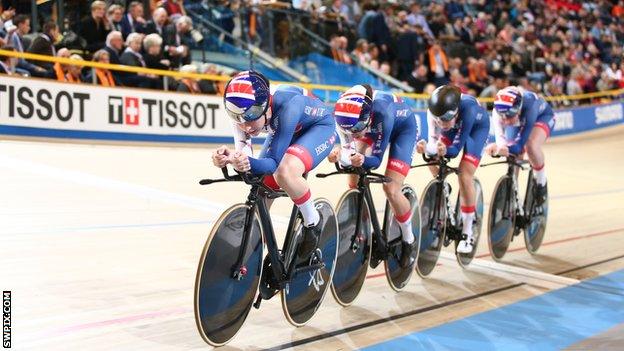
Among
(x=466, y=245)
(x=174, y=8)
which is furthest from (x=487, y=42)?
(x=466, y=245)

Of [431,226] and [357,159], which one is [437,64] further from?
[357,159]

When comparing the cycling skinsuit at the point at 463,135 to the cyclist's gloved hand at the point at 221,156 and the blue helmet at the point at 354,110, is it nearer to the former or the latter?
the blue helmet at the point at 354,110

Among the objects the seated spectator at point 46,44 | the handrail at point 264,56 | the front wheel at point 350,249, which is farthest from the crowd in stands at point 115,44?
the front wheel at point 350,249

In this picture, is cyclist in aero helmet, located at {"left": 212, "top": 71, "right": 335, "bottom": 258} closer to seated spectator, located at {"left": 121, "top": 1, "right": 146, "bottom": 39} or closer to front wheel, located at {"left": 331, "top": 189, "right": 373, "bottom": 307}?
front wheel, located at {"left": 331, "top": 189, "right": 373, "bottom": 307}

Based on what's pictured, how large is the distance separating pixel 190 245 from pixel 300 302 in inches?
69.0

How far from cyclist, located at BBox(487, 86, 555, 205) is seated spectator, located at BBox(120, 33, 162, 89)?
211 inches

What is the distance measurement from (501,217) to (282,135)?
9.96 feet

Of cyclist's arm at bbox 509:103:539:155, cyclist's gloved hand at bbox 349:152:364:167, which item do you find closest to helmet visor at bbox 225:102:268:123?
cyclist's gloved hand at bbox 349:152:364:167

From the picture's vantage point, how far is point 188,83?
1084 cm

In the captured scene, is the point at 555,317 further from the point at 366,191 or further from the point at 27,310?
the point at 27,310

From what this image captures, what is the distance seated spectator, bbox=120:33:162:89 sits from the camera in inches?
396

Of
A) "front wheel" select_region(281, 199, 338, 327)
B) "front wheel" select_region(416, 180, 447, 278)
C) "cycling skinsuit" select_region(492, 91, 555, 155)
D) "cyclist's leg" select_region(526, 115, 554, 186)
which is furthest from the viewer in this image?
"cyclist's leg" select_region(526, 115, 554, 186)

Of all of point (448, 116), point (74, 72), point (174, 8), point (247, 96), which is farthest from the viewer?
point (174, 8)

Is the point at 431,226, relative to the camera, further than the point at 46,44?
No
